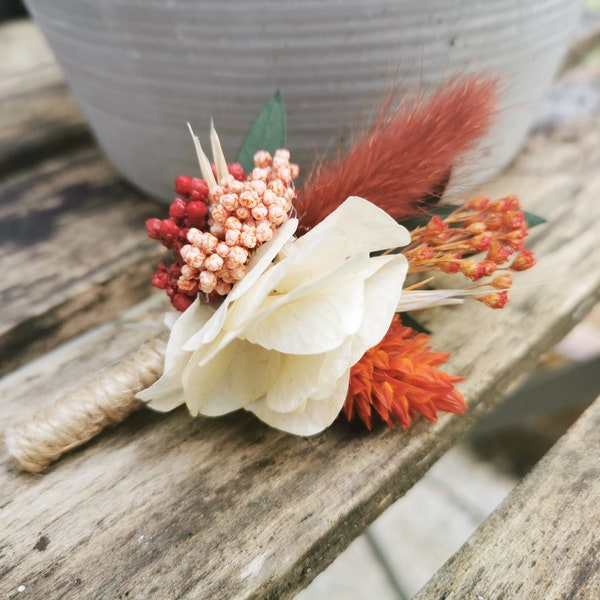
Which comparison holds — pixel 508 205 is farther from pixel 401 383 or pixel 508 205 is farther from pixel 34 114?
pixel 34 114

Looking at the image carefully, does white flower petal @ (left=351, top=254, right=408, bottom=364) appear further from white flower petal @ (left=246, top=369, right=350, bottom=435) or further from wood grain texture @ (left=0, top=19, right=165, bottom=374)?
wood grain texture @ (left=0, top=19, right=165, bottom=374)

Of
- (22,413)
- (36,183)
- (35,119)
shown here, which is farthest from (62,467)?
(35,119)

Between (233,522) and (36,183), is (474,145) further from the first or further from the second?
(36,183)

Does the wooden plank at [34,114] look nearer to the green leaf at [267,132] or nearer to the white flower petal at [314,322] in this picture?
the green leaf at [267,132]

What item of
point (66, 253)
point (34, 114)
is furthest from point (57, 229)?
point (34, 114)

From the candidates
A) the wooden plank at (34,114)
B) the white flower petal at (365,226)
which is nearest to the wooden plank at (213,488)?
the white flower petal at (365,226)
